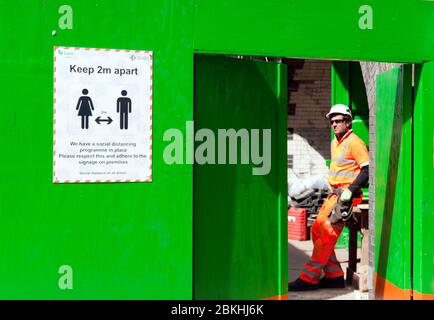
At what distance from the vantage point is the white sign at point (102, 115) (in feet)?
14.3

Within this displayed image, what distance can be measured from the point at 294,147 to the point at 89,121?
1021cm

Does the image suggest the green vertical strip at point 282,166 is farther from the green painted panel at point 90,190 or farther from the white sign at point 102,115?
the white sign at point 102,115

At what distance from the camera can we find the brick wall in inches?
562

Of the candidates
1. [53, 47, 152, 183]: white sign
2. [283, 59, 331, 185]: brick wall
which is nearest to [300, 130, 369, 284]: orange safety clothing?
[53, 47, 152, 183]: white sign

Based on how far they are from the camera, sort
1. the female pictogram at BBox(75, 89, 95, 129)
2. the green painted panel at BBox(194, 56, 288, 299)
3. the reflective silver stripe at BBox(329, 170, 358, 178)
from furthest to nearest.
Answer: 1. the reflective silver stripe at BBox(329, 170, 358, 178)
2. the green painted panel at BBox(194, 56, 288, 299)
3. the female pictogram at BBox(75, 89, 95, 129)

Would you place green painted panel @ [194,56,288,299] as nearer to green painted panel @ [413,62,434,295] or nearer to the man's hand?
green painted panel @ [413,62,434,295]

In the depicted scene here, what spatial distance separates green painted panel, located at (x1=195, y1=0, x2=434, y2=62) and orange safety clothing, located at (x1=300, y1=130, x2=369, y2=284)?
9.13 feet

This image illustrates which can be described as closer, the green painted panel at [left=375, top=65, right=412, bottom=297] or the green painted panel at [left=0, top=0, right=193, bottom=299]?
the green painted panel at [left=0, top=0, right=193, bottom=299]

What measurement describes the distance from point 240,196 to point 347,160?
2912 millimetres

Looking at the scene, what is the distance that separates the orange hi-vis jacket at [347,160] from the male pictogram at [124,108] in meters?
3.81

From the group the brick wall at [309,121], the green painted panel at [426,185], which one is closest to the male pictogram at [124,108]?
the green painted panel at [426,185]

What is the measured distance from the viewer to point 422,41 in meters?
5.02

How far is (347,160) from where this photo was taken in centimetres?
779

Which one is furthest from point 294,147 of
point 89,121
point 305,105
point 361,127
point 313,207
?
point 89,121
